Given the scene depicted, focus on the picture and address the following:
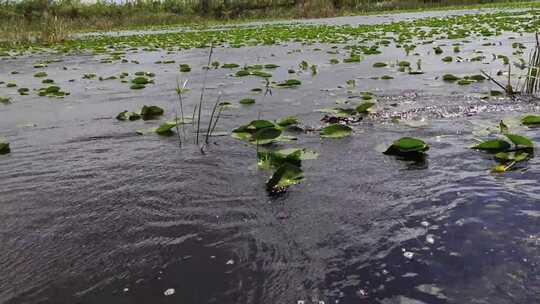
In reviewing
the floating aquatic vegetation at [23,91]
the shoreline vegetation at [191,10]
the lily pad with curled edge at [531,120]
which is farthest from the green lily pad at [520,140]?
the shoreline vegetation at [191,10]

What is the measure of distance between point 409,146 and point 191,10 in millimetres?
41961

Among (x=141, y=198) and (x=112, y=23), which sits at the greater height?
(x=112, y=23)

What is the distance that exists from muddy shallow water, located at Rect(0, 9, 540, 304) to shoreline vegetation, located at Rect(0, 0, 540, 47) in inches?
1288

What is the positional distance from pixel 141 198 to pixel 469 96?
4.86 m

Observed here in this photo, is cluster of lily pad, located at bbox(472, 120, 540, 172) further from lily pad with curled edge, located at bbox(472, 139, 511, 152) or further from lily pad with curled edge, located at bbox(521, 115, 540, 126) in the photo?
lily pad with curled edge, located at bbox(521, 115, 540, 126)

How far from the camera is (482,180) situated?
3412 millimetres

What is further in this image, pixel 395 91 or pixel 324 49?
pixel 324 49

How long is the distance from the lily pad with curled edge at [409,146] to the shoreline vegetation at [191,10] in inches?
1321

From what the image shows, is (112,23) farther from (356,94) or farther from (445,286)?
(445,286)

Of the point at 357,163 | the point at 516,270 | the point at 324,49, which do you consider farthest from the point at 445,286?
the point at 324,49

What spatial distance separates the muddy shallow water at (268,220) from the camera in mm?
2309

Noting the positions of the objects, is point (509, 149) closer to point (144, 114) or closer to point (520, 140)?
point (520, 140)

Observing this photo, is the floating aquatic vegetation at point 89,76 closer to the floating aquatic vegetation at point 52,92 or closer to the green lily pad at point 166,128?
the floating aquatic vegetation at point 52,92

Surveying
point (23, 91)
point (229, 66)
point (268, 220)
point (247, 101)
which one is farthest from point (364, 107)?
point (23, 91)
